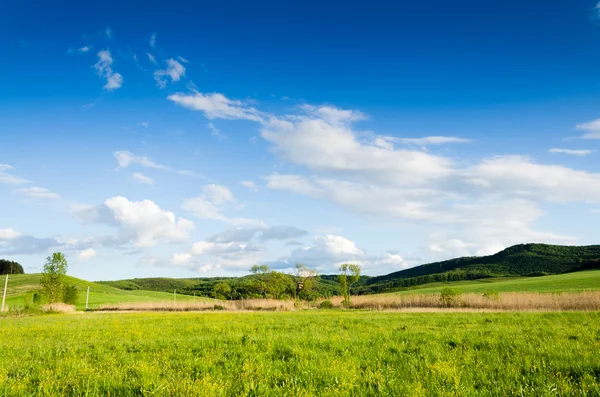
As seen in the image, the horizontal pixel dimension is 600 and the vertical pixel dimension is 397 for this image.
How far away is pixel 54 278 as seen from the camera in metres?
62.5

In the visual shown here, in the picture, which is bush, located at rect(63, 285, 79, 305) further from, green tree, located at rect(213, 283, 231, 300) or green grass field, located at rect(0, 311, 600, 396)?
green grass field, located at rect(0, 311, 600, 396)

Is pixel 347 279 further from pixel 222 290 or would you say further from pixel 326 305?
pixel 222 290

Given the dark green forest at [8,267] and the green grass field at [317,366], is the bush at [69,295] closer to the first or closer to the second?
the green grass field at [317,366]

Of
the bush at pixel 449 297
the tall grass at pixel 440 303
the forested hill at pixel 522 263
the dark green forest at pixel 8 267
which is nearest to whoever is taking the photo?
the tall grass at pixel 440 303

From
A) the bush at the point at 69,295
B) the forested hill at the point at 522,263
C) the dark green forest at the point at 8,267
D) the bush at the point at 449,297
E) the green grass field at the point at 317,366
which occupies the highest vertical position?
the dark green forest at the point at 8,267

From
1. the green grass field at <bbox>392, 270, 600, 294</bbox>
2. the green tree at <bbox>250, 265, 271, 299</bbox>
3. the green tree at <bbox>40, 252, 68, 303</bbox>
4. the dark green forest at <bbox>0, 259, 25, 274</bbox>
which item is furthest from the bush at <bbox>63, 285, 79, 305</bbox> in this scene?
the dark green forest at <bbox>0, 259, 25, 274</bbox>

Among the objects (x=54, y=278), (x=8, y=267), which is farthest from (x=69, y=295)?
(x=8, y=267)

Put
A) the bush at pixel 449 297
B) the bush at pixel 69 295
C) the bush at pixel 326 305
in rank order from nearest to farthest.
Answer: the bush at pixel 449 297 < the bush at pixel 326 305 < the bush at pixel 69 295

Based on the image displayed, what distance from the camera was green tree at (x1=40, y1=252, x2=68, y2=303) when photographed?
201 feet

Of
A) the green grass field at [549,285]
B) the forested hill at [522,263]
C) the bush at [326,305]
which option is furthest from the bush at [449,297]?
the forested hill at [522,263]

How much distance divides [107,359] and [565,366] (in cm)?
1183

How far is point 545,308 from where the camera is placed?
36469mm

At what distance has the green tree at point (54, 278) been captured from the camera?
61.3m

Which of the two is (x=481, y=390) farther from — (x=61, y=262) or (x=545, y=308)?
(x=61, y=262)
